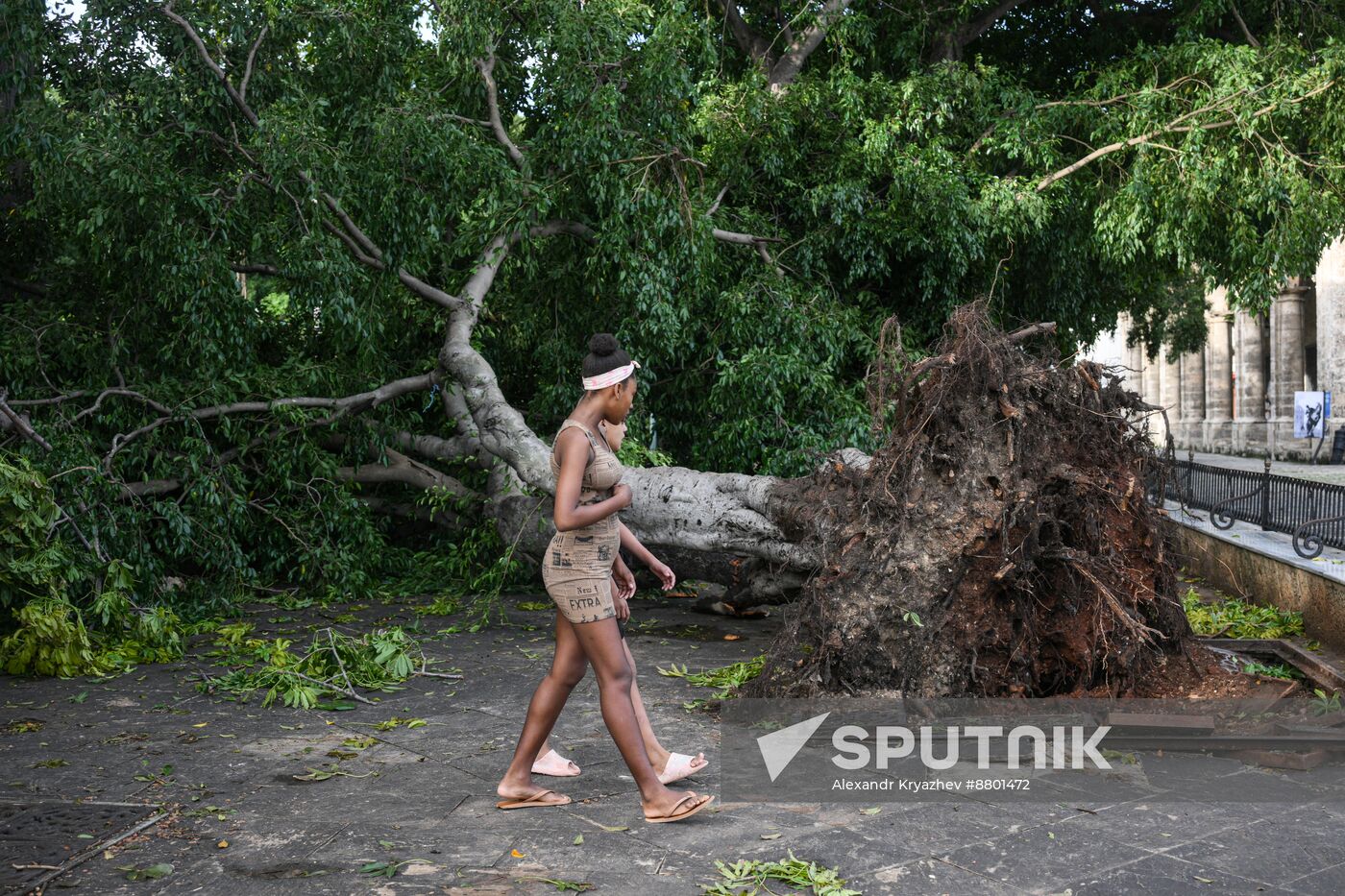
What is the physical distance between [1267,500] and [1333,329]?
21744 mm

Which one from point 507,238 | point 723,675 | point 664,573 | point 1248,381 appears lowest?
point 723,675

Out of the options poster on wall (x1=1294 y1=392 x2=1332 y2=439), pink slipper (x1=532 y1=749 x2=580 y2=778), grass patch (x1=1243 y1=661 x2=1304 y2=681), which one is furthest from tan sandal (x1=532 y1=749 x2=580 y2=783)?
poster on wall (x1=1294 y1=392 x2=1332 y2=439)

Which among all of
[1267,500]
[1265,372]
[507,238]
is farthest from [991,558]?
[1265,372]

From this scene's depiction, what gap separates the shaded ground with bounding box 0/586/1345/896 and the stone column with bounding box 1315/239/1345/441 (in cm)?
2830

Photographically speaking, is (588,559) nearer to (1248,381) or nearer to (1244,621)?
(1244,621)

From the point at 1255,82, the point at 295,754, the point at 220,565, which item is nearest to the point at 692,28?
the point at 1255,82

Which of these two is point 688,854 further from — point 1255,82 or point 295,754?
point 1255,82

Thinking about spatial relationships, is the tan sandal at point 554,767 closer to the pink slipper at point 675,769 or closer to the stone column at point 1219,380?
the pink slipper at point 675,769

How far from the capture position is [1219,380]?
44531 millimetres

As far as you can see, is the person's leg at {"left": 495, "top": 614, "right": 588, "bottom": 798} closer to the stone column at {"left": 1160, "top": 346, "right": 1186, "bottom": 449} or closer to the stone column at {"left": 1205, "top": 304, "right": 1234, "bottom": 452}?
the stone column at {"left": 1205, "top": 304, "right": 1234, "bottom": 452}

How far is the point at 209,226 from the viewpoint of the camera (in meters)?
9.83

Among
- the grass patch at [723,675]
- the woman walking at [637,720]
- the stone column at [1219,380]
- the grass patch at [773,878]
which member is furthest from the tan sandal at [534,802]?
the stone column at [1219,380]

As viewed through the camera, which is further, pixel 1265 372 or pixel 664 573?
pixel 1265 372

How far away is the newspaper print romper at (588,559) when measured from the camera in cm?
448
